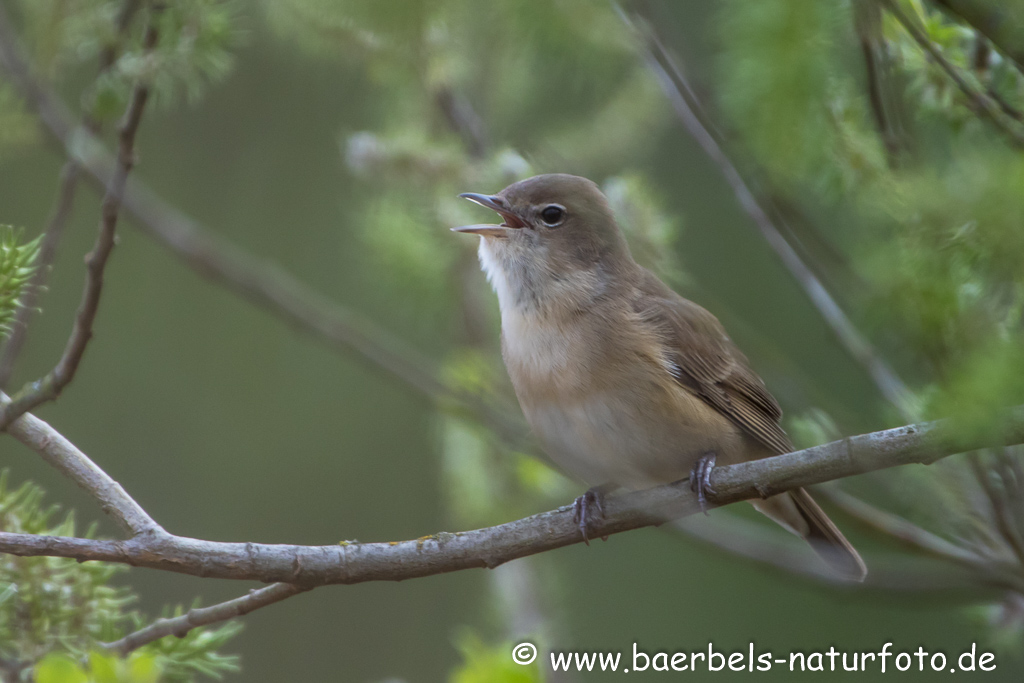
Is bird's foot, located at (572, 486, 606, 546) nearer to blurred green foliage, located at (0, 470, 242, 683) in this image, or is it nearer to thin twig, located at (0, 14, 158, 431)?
blurred green foliage, located at (0, 470, 242, 683)

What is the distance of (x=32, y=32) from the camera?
1.87 meters

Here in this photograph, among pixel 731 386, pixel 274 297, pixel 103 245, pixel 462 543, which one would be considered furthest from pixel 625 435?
pixel 103 245

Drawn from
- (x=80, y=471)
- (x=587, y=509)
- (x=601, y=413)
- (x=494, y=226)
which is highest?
(x=494, y=226)

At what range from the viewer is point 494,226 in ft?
10.0

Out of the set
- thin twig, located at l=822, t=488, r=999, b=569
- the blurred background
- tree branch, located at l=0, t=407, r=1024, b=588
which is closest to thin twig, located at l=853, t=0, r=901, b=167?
the blurred background

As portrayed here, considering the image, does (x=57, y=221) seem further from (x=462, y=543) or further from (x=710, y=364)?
(x=710, y=364)

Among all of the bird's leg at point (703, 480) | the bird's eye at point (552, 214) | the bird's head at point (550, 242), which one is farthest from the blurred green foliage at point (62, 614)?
the bird's eye at point (552, 214)

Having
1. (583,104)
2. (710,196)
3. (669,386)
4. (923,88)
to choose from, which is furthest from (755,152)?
(710,196)

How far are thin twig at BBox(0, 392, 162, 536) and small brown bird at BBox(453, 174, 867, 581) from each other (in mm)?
1153

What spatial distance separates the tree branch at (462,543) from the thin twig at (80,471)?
0.13 feet

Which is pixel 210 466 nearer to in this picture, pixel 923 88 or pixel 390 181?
pixel 390 181

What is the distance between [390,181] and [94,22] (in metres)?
1.12

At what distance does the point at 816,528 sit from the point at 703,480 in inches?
54.6

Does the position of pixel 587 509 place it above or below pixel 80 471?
above
